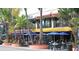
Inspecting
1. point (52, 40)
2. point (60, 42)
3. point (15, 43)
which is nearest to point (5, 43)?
point (15, 43)

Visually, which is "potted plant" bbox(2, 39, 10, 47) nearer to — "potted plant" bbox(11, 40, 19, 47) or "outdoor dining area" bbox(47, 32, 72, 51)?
"potted plant" bbox(11, 40, 19, 47)

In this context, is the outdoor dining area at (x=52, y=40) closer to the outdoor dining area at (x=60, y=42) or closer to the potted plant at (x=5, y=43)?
the outdoor dining area at (x=60, y=42)

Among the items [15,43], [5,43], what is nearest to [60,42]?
[15,43]

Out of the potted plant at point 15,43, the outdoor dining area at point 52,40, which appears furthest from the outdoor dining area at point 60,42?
the potted plant at point 15,43

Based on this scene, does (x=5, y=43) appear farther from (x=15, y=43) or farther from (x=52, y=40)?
(x=52, y=40)

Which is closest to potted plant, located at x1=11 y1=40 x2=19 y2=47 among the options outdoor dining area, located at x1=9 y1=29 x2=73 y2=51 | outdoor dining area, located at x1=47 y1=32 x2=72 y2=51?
outdoor dining area, located at x1=9 y1=29 x2=73 y2=51

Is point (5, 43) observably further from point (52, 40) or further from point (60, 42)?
point (60, 42)

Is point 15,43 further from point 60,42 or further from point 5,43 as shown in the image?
point 60,42

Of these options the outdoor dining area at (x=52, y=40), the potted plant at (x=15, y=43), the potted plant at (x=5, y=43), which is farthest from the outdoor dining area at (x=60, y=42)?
the potted plant at (x=5, y=43)

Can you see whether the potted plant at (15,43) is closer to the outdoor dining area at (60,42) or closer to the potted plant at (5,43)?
the potted plant at (5,43)

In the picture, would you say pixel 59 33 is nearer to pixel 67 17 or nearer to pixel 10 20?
pixel 67 17

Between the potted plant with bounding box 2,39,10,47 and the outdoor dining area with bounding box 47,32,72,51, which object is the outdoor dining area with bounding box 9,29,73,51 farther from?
the potted plant with bounding box 2,39,10,47

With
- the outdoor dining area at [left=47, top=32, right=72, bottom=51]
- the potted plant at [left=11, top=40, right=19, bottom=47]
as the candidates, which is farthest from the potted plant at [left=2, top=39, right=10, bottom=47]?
the outdoor dining area at [left=47, top=32, right=72, bottom=51]

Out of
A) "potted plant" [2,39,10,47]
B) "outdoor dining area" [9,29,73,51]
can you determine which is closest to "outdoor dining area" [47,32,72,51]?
"outdoor dining area" [9,29,73,51]
